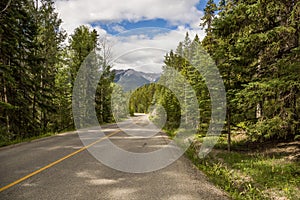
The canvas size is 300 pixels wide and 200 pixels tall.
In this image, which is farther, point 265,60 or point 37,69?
point 37,69

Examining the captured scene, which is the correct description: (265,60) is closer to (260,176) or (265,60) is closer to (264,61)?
(264,61)

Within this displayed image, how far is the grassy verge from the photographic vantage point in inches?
199

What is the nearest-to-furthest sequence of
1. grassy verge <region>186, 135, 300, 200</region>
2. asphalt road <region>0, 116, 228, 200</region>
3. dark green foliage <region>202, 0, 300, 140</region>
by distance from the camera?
asphalt road <region>0, 116, 228, 200</region>, grassy verge <region>186, 135, 300, 200</region>, dark green foliage <region>202, 0, 300, 140</region>

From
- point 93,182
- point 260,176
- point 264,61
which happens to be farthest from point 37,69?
point 260,176

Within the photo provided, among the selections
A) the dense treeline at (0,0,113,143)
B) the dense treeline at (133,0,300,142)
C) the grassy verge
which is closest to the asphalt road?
the grassy verge

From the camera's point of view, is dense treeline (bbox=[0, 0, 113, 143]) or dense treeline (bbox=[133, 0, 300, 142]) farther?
dense treeline (bbox=[0, 0, 113, 143])

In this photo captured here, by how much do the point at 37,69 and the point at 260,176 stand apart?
15.9m

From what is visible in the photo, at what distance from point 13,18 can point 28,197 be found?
12.9m

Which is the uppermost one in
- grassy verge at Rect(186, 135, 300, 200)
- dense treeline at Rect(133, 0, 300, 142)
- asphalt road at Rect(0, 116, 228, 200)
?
dense treeline at Rect(133, 0, 300, 142)

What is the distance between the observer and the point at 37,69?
50.0 feet

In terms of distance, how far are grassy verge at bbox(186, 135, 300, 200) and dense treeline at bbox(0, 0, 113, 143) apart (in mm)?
9461

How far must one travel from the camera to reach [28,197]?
3744 mm

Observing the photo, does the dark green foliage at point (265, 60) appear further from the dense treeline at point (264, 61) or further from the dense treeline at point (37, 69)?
the dense treeline at point (37, 69)

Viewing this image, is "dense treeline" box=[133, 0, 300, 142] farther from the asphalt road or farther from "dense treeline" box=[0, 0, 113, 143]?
"dense treeline" box=[0, 0, 113, 143]
